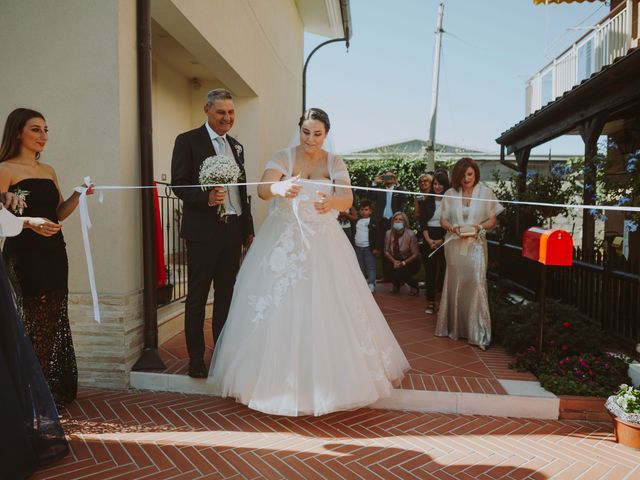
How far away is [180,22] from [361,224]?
466 centimetres

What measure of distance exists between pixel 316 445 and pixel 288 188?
1.85 meters

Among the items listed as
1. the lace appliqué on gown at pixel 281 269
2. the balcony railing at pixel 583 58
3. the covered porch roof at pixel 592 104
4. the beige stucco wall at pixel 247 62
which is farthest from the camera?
the balcony railing at pixel 583 58

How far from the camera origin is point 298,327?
3521mm

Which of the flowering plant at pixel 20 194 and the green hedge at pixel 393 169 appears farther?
the green hedge at pixel 393 169

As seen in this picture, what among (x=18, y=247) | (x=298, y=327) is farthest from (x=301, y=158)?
(x=18, y=247)

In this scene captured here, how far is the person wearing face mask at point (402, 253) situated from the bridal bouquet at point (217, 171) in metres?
5.02

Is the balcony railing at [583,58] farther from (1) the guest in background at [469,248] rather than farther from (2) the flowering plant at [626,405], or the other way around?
(2) the flowering plant at [626,405]

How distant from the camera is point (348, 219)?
8.69 metres

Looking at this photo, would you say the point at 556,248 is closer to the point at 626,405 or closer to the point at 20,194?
the point at 626,405

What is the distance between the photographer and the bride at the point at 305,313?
3430 millimetres

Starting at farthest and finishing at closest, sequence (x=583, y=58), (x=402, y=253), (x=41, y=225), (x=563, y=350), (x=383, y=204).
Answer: (x=583, y=58) < (x=383, y=204) < (x=402, y=253) < (x=563, y=350) < (x=41, y=225)

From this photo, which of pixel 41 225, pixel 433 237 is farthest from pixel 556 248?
pixel 41 225

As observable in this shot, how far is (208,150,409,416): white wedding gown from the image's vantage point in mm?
3424

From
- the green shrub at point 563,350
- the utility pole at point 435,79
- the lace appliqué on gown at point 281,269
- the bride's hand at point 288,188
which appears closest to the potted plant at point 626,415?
the green shrub at point 563,350
